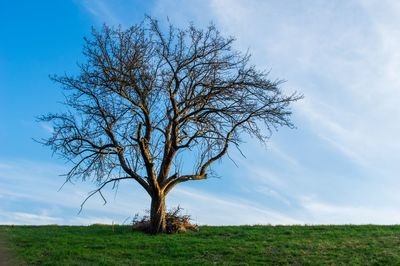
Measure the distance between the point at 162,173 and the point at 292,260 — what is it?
985cm

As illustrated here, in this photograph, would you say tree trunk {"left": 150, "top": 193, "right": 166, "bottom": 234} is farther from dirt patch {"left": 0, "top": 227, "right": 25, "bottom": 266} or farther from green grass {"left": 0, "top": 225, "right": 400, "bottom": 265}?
dirt patch {"left": 0, "top": 227, "right": 25, "bottom": 266}

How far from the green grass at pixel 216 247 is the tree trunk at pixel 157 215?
1.02m

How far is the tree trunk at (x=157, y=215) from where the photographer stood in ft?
80.4

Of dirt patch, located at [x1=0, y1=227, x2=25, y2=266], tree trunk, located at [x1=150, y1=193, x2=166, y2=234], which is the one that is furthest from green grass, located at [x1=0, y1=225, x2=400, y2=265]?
tree trunk, located at [x1=150, y1=193, x2=166, y2=234]

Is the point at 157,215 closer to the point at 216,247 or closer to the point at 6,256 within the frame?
the point at 216,247

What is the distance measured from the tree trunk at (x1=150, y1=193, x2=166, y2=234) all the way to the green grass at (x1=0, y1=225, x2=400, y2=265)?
1020mm

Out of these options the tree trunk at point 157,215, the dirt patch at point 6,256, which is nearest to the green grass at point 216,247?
the dirt patch at point 6,256

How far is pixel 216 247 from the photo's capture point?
1892 cm

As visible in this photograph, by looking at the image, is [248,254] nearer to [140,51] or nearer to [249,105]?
[249,105]

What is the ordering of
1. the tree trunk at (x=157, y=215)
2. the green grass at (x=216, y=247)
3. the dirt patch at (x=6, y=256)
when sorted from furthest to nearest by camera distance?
the tree trunk at (x=157, y=215) → the green grass at (x=216, y=247) → the dirt patch at (x=6, y=256)

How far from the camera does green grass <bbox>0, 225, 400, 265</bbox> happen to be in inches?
675

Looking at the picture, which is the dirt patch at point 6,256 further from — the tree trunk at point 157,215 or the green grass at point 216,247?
the tree trunk at point 157,215

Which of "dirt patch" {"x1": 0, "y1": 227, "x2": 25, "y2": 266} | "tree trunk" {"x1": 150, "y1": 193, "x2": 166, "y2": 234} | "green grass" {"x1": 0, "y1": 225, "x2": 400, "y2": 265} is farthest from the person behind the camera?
"tree trunk" {"x1": 150, "y1": 193, "x2": 166, "y2": 234}

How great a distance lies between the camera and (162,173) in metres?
25.4
